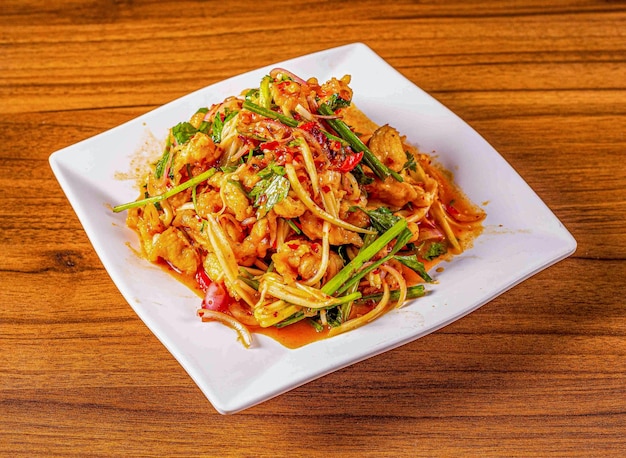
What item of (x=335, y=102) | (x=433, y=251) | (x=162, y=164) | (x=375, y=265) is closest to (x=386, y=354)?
(x=375, y=265)

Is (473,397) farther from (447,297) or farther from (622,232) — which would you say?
(622,232)

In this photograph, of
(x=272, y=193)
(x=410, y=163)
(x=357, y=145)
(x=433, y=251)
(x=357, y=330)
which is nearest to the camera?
(x=357, y=330)

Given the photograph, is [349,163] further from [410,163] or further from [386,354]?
[386,354]

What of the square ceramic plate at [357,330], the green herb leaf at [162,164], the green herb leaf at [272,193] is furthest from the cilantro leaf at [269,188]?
the green herb leaf at [162,164]

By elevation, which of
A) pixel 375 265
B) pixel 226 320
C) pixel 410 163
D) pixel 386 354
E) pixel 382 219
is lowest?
pixel 386 354

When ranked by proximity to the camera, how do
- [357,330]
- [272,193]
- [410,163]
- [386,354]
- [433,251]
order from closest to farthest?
[357,330] < [272,193] < [386,354] < [433,251] < [410,163]

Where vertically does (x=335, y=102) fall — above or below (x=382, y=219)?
above

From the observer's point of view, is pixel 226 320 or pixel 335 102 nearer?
pixel 226 320
